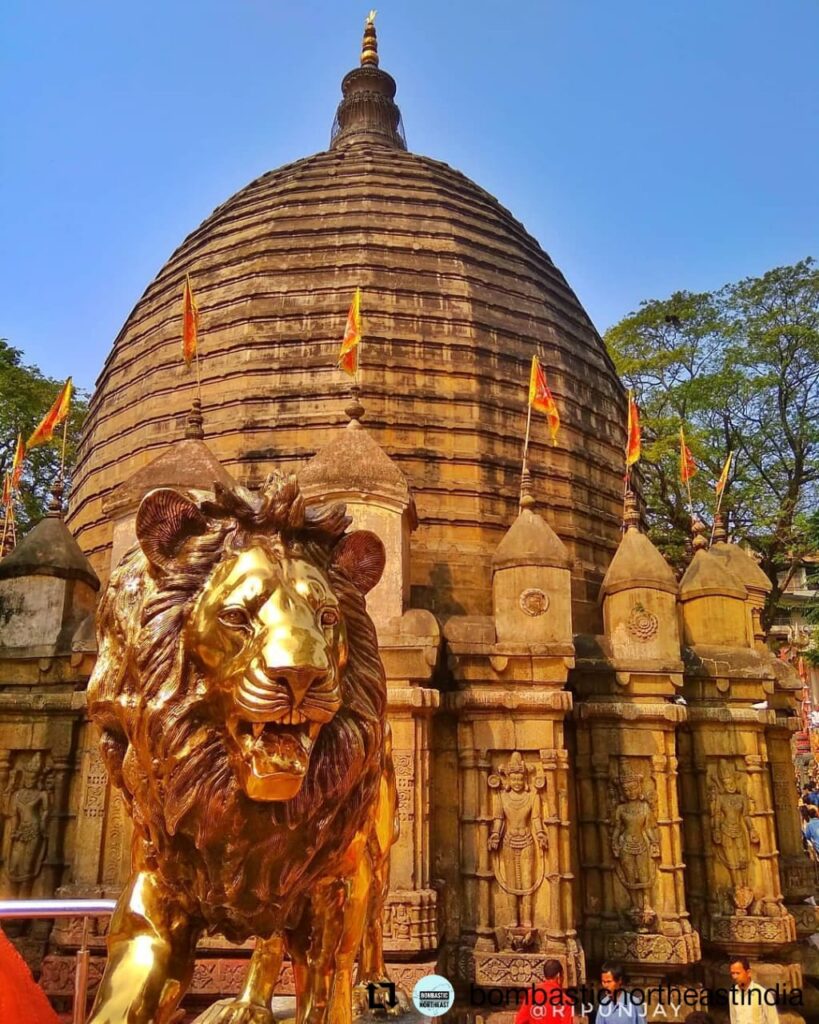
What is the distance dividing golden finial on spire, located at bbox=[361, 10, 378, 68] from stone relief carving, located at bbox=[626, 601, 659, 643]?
780 inches

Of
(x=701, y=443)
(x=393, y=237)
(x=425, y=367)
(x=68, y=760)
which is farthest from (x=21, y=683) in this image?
(x=701, y=443)

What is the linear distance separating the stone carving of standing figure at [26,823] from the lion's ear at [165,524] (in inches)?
337

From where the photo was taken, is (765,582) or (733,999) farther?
A: (765,582)

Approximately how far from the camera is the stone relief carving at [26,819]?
948 cm

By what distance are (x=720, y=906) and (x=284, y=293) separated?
12725mm

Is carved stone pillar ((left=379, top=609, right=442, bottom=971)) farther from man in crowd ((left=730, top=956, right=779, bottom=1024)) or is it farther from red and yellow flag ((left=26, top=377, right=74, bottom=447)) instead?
red and yellow flag ((left=26, top=377, right=74, bottom=447))

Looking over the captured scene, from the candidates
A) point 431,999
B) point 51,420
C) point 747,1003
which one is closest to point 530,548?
point 747,1003

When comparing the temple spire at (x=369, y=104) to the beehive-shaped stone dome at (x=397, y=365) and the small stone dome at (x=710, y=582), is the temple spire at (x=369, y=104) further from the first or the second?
the small stone dome at (x=710, y=582)

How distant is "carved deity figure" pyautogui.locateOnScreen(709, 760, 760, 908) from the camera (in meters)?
9.89

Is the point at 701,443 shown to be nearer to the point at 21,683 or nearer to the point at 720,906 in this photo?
the point at 720,906

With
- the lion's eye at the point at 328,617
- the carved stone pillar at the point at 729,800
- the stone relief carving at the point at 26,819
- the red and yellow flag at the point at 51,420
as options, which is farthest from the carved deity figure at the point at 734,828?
the red and yellow flag at the point at 51,420

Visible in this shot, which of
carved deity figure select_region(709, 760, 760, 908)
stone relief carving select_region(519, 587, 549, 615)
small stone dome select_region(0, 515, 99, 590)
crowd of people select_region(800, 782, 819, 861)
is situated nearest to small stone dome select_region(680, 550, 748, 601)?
carved deity figure select_region(709, 760, 760, 908)

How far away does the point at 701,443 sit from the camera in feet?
74.8

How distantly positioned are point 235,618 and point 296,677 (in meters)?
0.31
